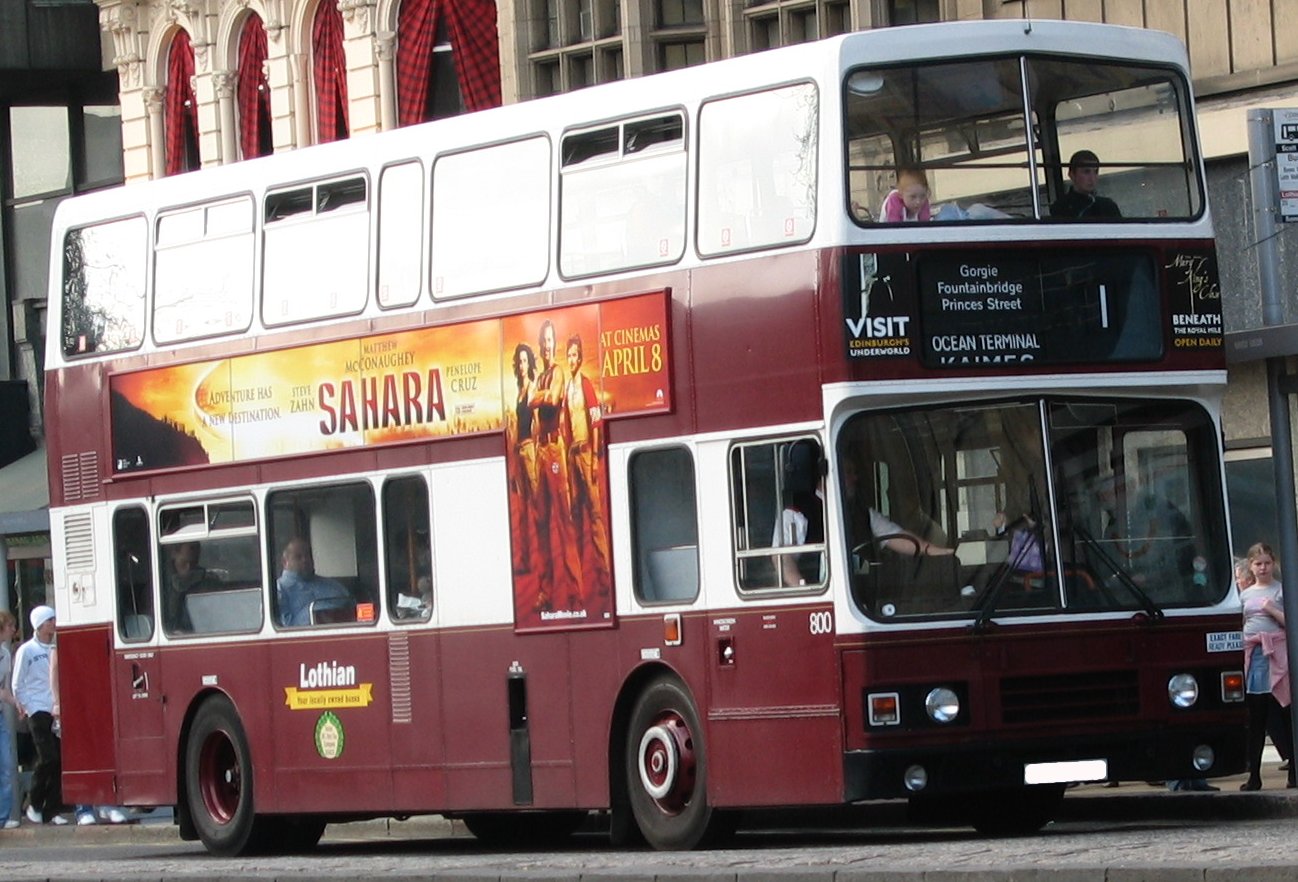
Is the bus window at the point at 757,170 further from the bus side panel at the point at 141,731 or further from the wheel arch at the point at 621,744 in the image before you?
the bus side panel at the point at 141,731

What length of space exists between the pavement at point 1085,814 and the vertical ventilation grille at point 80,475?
3.55m

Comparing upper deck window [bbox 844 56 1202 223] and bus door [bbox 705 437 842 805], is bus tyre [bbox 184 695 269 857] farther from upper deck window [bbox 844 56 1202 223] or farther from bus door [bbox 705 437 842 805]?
upper deck window [bbox 844 56 1202 223]

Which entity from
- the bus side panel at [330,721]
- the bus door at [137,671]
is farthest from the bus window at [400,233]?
the bus door at [137,671]

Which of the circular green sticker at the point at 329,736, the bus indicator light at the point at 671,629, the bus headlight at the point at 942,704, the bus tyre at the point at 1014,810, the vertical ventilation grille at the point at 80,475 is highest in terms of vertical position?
the vertical ventilation grille at the point at 80,475

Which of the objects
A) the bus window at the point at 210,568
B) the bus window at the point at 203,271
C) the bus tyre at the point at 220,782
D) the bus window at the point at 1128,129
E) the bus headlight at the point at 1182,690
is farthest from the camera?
the bus tyre at the point at 220,782

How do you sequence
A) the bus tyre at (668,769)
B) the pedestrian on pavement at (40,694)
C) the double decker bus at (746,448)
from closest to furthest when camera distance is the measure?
the double decker bus at (746,448)
the bus tyre at (668,769)
the pedestrian on pavement at (40,694)

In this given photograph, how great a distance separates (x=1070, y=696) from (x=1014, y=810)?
145cm

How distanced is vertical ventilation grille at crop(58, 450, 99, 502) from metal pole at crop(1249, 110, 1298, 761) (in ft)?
27.5

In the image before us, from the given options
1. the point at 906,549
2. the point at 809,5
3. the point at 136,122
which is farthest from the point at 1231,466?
the point at 136,122

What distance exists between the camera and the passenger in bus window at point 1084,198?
16.2m

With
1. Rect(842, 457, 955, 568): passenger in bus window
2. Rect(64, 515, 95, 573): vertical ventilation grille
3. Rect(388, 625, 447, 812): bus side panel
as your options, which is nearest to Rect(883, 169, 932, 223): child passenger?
Rect(842, 457, 955, 568): passenger in bus window

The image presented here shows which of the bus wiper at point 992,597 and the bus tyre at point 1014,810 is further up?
the bus wiper at point 992,597

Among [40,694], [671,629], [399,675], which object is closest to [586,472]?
[671,629]

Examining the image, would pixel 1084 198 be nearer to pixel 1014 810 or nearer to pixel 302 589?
pixel 1014 810
